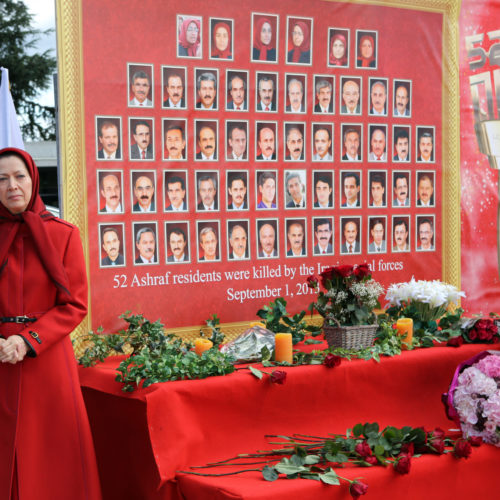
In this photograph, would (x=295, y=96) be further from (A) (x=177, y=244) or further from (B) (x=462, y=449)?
(B) (x=462, y=449)

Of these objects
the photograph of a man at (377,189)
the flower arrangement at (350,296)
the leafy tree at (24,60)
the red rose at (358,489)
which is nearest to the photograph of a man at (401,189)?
the photograph of a man at (377,189)

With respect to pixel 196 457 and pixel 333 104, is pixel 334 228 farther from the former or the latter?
pixel 196 457

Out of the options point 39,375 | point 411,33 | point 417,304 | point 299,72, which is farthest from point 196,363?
point 411,33

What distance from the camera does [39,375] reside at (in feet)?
7.59

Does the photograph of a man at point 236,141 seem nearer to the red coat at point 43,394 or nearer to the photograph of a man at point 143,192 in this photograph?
the photograph of a man at point 143,192

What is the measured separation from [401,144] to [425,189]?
11.8 inches

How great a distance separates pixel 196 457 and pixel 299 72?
1.98 metres

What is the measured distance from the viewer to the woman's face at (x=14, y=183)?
2336mm

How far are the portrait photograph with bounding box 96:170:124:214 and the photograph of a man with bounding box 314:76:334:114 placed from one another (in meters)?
1.12

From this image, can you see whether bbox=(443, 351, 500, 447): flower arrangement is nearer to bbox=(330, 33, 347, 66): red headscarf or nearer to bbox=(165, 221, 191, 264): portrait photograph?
bbox=(165, 221, 191, 264): portrait photograph

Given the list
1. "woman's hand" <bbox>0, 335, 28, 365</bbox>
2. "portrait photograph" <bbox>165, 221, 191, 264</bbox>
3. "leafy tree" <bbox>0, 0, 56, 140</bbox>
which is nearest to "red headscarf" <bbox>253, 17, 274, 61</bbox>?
"portrait photograph" <bbox>165, 221, 191, 264</bbox>

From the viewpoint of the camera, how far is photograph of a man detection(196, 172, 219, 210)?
3.24m

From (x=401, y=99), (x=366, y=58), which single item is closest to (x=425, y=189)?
(x=401, y=99)

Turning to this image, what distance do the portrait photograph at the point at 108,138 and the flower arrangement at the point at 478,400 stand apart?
5.78ft
